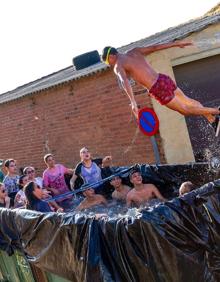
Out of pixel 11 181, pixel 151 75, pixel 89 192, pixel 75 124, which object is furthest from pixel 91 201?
pixel 75 124

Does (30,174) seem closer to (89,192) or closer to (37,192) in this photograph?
(89,192)

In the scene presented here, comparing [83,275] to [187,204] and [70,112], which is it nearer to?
[187,204]

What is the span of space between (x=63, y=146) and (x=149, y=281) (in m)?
8.45

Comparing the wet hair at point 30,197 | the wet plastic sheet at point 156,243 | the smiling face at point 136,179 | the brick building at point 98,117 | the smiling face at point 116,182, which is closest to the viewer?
the wet plastic sheet at point 156,243

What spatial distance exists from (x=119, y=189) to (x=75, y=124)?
3647mm

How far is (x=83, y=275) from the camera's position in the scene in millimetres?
3541

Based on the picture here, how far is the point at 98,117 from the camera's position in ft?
32.3

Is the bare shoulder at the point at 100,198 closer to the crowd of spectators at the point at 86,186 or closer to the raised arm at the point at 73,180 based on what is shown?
the crowd of spectators at the point at 86,186

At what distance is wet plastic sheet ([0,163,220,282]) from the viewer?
3072 millimetres

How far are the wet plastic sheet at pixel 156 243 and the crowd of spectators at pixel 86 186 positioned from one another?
3.45 metres

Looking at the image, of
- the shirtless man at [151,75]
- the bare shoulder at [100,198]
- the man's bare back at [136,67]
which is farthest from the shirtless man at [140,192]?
the man's bare back at [136,67]

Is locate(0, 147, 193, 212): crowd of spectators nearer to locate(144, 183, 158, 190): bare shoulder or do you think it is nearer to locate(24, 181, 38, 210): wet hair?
locate(144, 183, 158, 190): bare shoulder

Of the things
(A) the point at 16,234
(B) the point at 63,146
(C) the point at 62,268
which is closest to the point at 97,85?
(B) the point at 63,146

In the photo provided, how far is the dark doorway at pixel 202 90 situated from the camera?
889 cm
